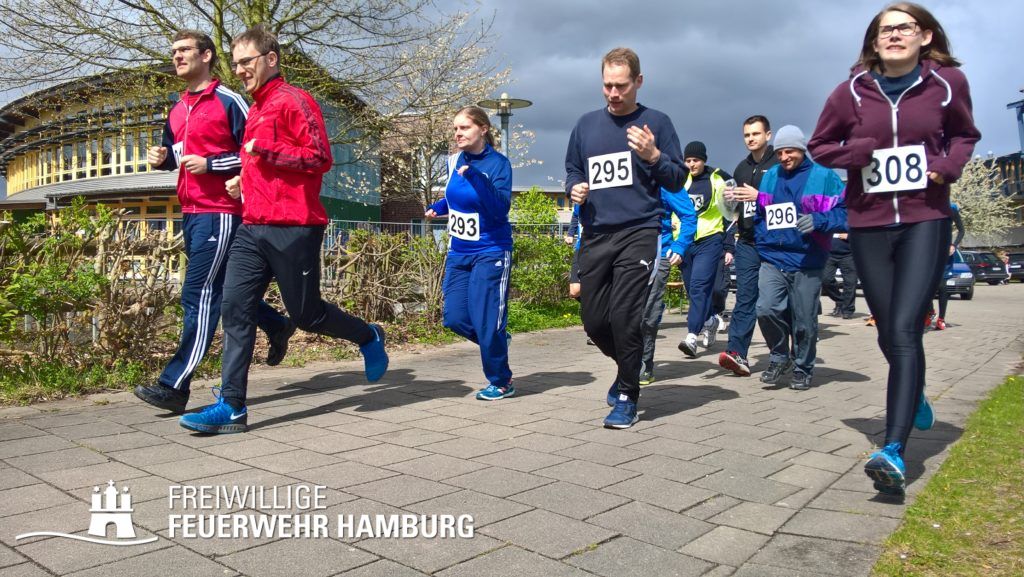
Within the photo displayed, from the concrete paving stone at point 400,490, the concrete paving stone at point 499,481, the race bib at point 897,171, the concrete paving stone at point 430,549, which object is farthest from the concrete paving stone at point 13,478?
the race bib at point 897,171

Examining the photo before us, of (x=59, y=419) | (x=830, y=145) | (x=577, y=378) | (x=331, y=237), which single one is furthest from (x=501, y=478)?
(x=331, y=237)

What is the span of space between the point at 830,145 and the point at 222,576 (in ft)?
10.6

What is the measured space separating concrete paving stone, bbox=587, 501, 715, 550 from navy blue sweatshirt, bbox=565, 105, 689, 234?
2.08 m

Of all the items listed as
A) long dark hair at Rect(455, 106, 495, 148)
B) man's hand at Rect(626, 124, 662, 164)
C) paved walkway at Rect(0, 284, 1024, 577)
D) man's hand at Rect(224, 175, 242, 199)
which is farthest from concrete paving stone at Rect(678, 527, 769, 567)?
long dark hair at Rect(455, 106, 495, 148)

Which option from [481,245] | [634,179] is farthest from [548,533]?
[481,245]

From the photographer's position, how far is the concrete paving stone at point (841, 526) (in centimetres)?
291

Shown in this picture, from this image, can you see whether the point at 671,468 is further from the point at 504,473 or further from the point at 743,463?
the point at 504,473

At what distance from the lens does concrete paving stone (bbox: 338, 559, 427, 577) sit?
2.48 metres

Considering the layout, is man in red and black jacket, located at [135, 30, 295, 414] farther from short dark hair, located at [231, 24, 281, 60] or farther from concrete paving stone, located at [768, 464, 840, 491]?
concrete paving stone, located at [768, 464, 840, 491]

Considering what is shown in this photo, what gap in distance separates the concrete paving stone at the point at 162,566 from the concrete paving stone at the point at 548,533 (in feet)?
3.05

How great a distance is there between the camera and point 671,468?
3842mm

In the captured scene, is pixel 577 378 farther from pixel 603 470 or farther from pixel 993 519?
pixel 993 519

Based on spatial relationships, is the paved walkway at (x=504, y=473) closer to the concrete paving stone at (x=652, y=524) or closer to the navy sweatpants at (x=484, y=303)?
→ the concrete paving stone at (x=652, y=524)

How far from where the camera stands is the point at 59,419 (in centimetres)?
475
